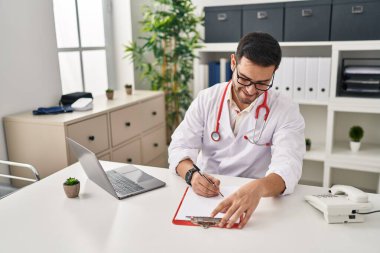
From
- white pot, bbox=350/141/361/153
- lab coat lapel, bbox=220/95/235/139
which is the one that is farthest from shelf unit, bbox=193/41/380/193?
lab coat lapel, bbox=220/95/235/139

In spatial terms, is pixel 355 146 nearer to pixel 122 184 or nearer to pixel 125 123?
pixel 125 123

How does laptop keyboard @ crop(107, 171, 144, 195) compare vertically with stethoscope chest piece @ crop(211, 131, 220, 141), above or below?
below

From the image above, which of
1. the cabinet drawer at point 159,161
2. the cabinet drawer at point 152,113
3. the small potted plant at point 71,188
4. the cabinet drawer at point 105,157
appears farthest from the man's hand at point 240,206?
the cabinet drawer at point 159,161

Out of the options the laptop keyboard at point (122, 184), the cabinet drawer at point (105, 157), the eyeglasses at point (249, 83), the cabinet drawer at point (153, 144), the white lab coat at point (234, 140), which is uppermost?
the eyeglasses at point (249, 83)

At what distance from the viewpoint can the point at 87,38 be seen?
10.6ft

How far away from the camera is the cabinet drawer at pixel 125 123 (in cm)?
259

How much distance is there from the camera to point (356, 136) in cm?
282

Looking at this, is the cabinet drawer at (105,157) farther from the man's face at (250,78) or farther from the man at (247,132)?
the man's face at (250,78)

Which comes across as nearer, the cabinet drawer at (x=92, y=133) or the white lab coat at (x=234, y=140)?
the white lab coat at (x=234, y=140)

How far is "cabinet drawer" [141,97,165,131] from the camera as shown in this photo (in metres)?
2.98

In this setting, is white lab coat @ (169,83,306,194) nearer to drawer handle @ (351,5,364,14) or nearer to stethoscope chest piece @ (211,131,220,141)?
stethoscope chest piece @ (211,131,220,141)

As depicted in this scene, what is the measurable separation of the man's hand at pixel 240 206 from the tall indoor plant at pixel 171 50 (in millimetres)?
2079

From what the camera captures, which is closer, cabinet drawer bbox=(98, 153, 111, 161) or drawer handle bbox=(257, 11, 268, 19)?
cabinet drawer bbox=(98, 153, 111, 161)

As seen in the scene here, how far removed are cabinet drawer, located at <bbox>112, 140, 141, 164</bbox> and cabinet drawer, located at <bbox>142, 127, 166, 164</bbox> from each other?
0.10 meters
